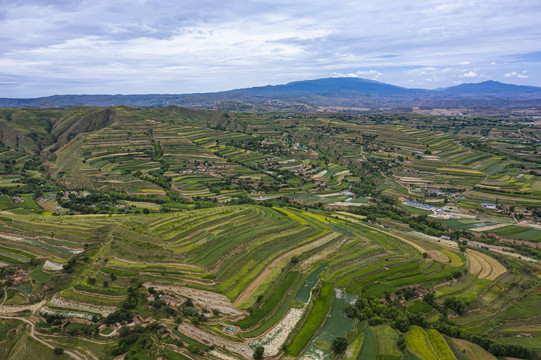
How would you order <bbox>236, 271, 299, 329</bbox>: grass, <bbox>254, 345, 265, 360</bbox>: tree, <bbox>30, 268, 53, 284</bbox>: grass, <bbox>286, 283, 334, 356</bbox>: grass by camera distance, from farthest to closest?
<bbox>30, 268, 53, 284</bbox>: grass → <bbox>236, 271, 299, 329</bbox>: grass → <bbox>286, 283, 334, 356</bbox>: grass → <bbox>254, 345, 265, 360</bbox>: tree

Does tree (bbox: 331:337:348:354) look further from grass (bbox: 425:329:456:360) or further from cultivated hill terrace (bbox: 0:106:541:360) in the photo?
grass (bbox: 425:329:456:360)

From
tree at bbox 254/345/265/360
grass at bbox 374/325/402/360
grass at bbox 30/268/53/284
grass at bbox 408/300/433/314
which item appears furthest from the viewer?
grass at bbox 30/268/53/284

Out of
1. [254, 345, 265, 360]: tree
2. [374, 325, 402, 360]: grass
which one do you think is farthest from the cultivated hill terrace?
[374, 325, 402, 360]: grass

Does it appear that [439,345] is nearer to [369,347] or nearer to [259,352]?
[369,347]

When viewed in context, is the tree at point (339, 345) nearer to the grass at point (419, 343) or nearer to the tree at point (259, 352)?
the grass at point (419, 343)

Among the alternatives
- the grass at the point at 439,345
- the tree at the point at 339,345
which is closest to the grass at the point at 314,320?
the tree at the point at 339,345

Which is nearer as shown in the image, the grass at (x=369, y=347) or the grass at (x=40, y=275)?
the grass at (x=369, y=347)
